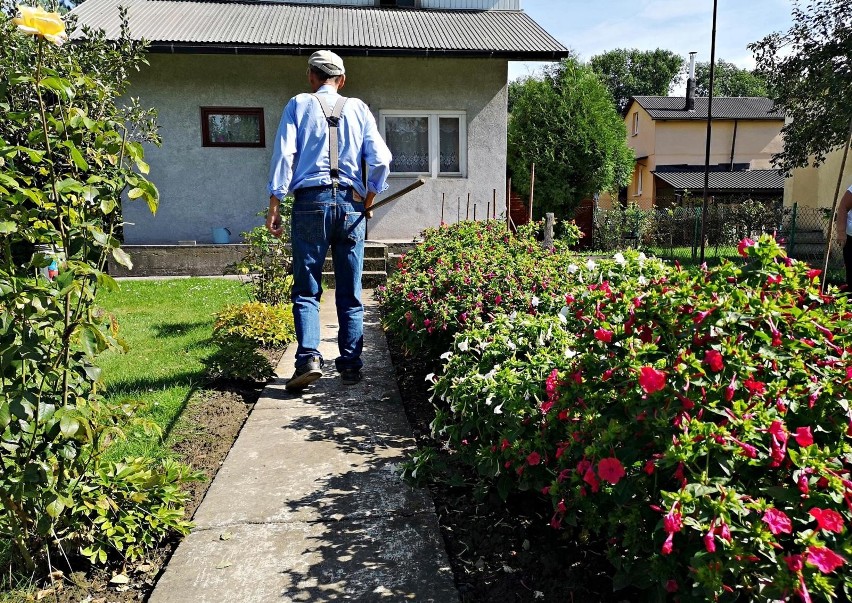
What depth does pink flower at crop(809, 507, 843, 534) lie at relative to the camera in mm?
1201

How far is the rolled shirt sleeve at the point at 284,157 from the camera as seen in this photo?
378 cm

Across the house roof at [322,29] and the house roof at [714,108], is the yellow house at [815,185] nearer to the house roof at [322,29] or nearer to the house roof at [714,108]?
the house roof at [322,29]

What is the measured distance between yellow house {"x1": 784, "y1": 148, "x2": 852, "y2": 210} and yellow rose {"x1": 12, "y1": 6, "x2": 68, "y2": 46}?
54.6ft

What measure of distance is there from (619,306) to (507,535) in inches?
37.1

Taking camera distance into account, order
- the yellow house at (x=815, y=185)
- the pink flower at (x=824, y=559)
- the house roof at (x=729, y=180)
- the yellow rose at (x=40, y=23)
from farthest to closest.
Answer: the house roof at (x=729, y=180) < the yellow house at (x=815, y=185) < the yellow rose at (x=40, y=23) < the pink flower at (x=824, y=559)

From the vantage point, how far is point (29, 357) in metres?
1.66

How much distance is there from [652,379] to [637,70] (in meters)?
68.3

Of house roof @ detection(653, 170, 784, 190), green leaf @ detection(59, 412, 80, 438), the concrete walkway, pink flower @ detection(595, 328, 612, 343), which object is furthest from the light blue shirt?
house roof @ detection(653, 170, 784, 190)

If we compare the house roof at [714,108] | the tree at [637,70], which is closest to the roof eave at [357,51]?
the house roof at [714,108]

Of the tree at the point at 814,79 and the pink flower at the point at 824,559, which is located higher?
the tree at the point at 814,79

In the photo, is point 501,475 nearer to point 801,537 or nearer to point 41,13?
point 801,537

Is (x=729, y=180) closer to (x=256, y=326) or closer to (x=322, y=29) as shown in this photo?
(x=322, y=29)

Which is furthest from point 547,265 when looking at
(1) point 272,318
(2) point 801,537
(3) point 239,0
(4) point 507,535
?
(3) point 239,0

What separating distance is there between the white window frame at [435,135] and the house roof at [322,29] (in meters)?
1.12
